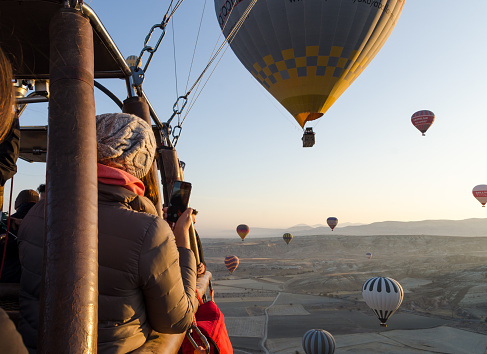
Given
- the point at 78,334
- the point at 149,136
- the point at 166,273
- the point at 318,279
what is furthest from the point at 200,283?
the point at 318,279

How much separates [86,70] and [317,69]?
640 inches

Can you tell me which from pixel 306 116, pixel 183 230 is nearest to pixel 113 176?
pixel 183 230

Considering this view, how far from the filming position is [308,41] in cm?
1588

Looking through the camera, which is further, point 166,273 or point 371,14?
point 371,14

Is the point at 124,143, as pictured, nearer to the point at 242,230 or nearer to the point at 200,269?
the point at 200,269

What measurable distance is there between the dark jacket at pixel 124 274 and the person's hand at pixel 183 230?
244 millimetres

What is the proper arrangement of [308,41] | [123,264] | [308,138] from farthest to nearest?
[308,138] < [308,41] < [123,264]

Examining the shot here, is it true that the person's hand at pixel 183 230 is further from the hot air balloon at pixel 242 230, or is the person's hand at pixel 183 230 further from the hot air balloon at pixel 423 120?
the hot air balloon at pixel 242 230

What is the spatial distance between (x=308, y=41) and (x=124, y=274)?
1596 centimetres

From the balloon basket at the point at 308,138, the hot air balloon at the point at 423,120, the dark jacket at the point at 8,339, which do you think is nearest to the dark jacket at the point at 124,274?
the dark jacket at the point at 8,339

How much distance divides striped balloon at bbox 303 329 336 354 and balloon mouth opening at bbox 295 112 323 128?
9052 mm

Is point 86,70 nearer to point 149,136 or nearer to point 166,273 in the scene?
point 149,136

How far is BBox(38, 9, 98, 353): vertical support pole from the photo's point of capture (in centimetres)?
93

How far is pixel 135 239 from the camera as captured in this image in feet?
3.85
